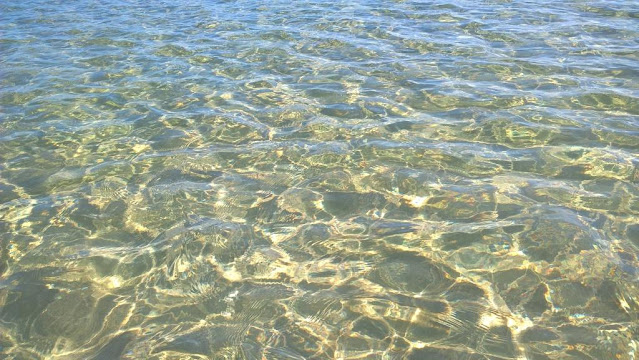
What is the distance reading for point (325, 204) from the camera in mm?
4594

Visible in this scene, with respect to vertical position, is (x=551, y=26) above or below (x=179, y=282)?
above

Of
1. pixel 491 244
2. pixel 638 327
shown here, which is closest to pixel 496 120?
pixel 491 244

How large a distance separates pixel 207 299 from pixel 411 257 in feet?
5.42

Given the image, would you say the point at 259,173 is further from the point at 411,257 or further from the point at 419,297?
the point at 419,297

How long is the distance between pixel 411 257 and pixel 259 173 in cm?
204

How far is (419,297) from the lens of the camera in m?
3.48

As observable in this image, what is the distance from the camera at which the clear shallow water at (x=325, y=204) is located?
3.26m

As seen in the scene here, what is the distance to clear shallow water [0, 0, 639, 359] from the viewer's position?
10.7 feet

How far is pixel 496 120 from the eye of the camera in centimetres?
606

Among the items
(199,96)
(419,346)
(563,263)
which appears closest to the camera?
(419,346)

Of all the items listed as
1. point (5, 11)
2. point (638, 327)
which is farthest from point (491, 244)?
point (5, 11)

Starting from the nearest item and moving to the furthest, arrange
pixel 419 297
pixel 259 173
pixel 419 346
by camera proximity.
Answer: pixel 419 346, pixel 419 297, pixel 259 173

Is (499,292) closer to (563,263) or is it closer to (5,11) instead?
(563,263)

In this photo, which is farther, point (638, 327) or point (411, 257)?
point (411, 257)
